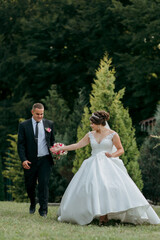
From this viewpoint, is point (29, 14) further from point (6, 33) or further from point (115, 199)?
point (115, 199)

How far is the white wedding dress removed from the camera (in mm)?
7773

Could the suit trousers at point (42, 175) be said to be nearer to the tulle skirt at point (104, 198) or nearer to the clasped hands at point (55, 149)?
the clasped hands at point (55, 149)

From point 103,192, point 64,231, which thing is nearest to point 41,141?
point 103,192

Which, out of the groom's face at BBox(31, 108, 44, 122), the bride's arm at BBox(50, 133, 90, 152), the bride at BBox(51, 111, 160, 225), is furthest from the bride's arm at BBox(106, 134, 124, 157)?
the groom's face at BBox(31, 108, 44, 122)

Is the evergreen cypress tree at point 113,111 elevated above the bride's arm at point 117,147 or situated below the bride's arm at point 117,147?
above

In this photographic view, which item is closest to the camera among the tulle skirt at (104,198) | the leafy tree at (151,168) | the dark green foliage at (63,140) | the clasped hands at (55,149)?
the tulle skirt at (104,198)

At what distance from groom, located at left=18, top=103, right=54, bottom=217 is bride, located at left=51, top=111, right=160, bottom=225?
0.72 metres

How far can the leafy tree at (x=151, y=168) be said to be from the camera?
18.2m

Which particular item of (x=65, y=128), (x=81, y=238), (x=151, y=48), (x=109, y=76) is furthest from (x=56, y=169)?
(x=81, y=238)

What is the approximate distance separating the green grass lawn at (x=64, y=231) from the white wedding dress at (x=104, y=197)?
182 mm

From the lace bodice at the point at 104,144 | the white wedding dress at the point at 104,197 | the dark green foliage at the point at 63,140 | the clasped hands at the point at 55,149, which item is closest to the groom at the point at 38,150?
the clasped hands at the point at 55,149

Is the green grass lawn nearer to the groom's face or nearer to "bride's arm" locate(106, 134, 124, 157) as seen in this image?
"bride's arm" locate(106, 134, 124, 157)

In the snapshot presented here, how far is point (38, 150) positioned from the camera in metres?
9.10

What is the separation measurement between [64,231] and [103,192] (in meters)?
1.20
